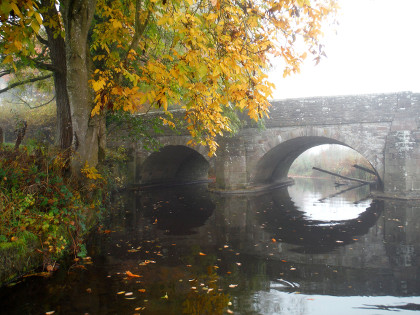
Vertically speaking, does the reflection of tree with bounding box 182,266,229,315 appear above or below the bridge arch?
below

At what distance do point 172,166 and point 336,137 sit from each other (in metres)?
9.74

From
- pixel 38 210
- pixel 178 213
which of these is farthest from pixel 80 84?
pixel 178 213

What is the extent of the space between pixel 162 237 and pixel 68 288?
271 centimetres

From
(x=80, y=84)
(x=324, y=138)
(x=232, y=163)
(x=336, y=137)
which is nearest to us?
(x=80, y=84)

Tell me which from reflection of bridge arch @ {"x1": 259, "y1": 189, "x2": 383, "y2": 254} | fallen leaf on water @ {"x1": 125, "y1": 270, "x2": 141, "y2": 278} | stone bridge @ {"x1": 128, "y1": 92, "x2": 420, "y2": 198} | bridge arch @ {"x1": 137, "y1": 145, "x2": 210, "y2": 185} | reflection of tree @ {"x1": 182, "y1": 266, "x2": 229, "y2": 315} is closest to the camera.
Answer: reflection of tree @ {"x1": 182, "y1": 266, "x2": 229, "y2": 315}

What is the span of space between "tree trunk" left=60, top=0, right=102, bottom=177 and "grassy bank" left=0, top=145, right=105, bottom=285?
353 millimetres

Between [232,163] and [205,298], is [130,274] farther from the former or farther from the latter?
[232,163]

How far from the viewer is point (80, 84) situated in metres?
5.66

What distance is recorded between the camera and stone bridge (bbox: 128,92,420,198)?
1147cm

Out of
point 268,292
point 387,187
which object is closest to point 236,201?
point 387,187

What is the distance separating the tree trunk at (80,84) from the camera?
5363 mm

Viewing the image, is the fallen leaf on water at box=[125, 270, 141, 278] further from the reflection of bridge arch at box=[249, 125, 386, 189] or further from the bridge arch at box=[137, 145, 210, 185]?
the bridge arch at box=[137, 145, 210, 185]

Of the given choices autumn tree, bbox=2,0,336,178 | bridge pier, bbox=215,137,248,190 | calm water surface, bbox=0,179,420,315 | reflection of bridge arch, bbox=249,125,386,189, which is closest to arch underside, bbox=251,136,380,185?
reflection of bridge arch, bbox=249,125,386,189

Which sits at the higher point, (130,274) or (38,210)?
(38,210)
